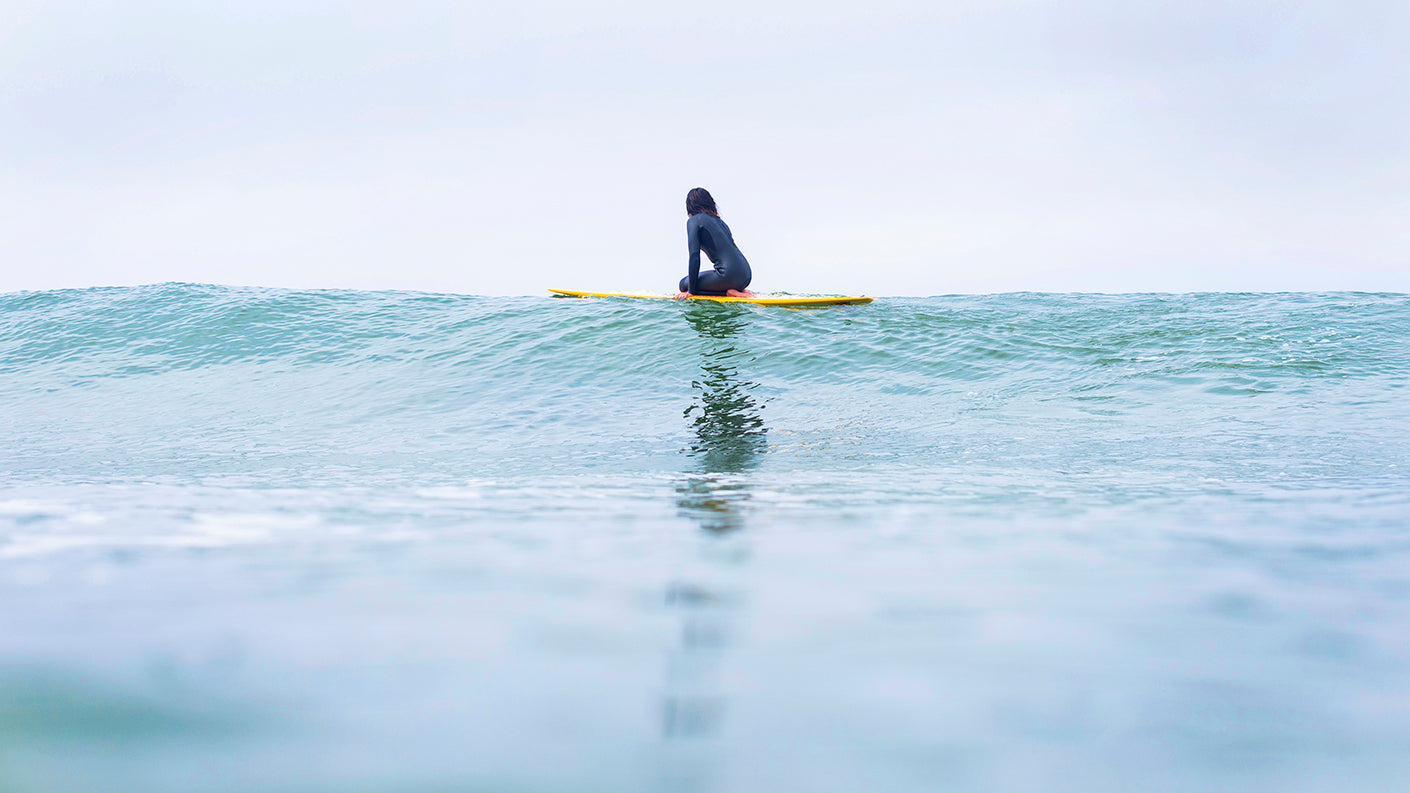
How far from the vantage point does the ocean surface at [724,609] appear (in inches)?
41.6

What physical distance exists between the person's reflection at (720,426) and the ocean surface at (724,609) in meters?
0.05

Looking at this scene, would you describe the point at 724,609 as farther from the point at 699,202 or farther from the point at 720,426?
the point at 699,202

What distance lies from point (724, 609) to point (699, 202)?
26.2ft

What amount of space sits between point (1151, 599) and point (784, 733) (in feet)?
3.43

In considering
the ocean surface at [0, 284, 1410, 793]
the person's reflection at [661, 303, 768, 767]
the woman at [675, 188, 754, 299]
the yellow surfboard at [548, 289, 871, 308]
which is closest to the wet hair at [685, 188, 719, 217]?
the woman at [675, 188, 754, 299]

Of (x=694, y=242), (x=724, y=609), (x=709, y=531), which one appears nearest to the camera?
(x=724, y=609)

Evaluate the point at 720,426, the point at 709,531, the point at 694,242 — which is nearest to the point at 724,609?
the point at 709,531

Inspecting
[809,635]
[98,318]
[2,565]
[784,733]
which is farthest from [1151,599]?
[98,318]

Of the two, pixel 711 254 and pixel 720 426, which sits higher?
pixel 711 254

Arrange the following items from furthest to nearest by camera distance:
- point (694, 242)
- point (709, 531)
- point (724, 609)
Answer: point (694, 242), point (709, 531), point (724, 609)

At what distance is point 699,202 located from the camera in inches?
363

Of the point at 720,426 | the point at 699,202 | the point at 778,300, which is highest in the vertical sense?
the point at 699,202

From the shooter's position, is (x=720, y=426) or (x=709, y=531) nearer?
(x=709, y=531)

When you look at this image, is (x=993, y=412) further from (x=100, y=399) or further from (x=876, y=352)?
(x=100, y=399)
